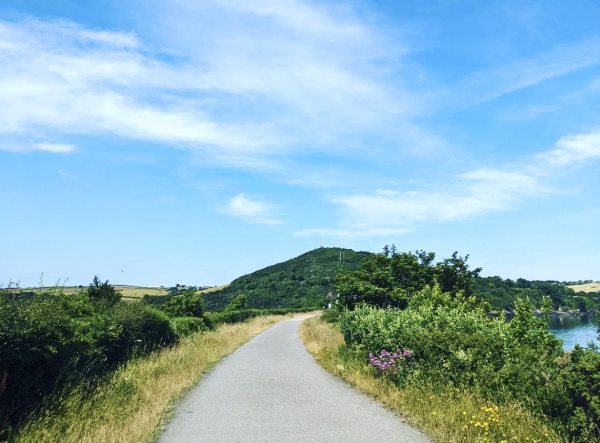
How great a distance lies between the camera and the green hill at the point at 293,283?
91.9 meters

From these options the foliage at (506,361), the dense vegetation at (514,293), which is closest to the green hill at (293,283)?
the dense vegetation at (514,293)

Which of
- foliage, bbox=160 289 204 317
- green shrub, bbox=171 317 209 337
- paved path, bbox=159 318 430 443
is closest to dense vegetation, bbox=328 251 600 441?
paved path, bbox=159 318 430 443

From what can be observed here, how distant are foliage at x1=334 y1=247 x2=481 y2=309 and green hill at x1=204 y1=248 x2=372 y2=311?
51.5m

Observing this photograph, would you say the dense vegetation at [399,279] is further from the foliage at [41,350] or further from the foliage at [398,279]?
the foliage at [41,350]

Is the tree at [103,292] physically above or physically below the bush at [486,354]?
above

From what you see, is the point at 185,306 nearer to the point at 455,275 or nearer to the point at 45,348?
the point at 455,275

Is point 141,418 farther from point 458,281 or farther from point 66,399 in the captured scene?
point 458,281

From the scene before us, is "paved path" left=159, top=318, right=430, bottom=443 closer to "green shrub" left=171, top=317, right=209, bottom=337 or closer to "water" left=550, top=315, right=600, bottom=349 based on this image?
"water" left=550, top=315, right=600, bottom=349

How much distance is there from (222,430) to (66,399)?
2.75m

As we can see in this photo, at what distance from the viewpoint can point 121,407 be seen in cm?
851

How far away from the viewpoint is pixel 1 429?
21.1 ft

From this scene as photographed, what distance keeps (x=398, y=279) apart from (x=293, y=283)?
7897 cm

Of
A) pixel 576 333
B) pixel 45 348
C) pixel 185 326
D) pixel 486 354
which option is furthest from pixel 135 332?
pixel 576 333

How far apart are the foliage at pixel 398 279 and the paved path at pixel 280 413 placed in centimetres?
1264
